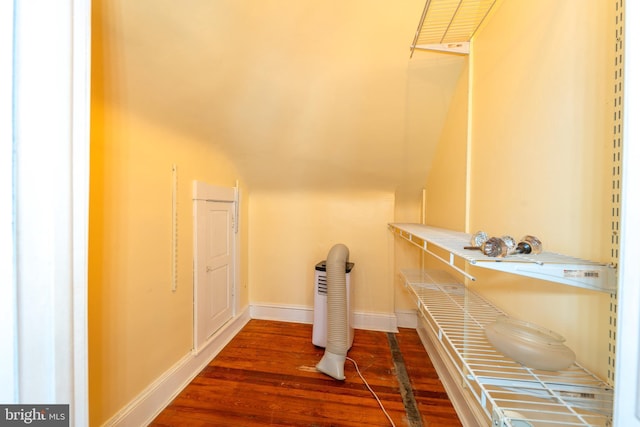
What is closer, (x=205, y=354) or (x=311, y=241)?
(x=205, y=354)

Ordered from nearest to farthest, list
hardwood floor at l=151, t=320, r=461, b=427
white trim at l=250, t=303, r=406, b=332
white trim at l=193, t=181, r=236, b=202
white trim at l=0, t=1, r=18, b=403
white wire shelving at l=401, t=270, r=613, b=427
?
white trim at l=0, t=1, r=18, b=403 → white wire shelving at l=401, t=270, r=613, b=427 → hardwood floor at l=151, t=320, r=461, b=427 → white trim at l=193, t=181, r=236, b=202 → white trim at l=250, t=303, r=406, b=332

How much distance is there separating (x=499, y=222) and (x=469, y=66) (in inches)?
35.2

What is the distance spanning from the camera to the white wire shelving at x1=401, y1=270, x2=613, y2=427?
55cm

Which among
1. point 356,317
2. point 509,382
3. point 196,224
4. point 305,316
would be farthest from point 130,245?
point 356,317

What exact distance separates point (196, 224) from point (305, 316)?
1419mm

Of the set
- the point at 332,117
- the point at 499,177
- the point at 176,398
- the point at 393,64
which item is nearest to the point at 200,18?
the point at 332,117

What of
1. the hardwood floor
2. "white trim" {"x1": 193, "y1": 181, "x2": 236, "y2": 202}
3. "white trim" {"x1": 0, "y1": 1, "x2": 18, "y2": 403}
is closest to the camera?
"white trim" {"x1": 0, "y1": 1, "x2": 18, "y2": 403}

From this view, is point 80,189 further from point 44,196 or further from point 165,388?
point 165,388

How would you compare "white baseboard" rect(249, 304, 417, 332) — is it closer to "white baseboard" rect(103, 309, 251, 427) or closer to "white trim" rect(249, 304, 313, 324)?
"white trim" rect(249, 304, 313, 324)

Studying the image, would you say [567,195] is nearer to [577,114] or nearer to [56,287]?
[577,114]

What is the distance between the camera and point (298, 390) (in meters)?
1.47

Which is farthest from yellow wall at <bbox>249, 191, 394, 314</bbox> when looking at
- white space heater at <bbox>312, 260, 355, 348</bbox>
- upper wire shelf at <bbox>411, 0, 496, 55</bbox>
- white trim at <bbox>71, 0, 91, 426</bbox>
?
white trim at <bbox>71, 0, 91, 426</bbox>

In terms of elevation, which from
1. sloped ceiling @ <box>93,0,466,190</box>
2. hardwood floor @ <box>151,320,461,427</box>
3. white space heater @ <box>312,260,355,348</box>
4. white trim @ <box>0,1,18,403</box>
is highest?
sloped ceiling @ <box>93,0,466,190</box>

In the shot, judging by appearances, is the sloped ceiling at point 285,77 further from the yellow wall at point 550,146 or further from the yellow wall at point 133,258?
the yellow wall at point 550,146
